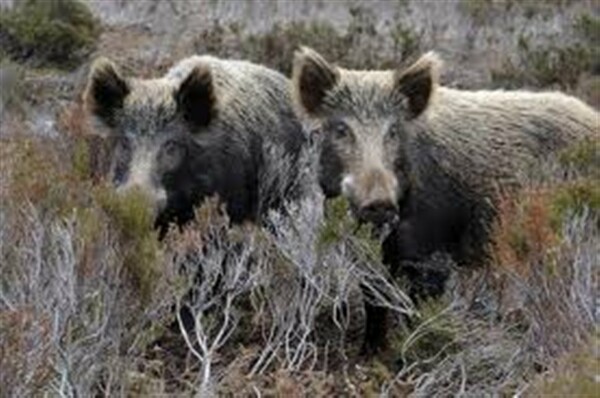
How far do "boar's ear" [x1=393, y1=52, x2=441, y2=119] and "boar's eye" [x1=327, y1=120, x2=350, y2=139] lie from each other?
34 centimetres

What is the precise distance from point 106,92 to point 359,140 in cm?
148

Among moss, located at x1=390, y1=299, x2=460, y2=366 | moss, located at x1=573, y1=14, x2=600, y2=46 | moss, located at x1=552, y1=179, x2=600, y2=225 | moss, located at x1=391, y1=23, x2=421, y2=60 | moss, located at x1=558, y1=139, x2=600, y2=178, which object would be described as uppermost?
moss, located at x1=552, y1=179, x2=600, y2=225

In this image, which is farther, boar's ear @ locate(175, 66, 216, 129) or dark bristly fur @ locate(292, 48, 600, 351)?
boar's ear @ locate(175, 66, 216, 129)

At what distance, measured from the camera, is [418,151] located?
7.17 meters

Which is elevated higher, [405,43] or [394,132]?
[394,132]

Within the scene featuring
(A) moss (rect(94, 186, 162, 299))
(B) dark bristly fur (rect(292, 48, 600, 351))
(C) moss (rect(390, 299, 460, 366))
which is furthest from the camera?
(B) dark bristly fur (rect(292, 48, 600, 351))

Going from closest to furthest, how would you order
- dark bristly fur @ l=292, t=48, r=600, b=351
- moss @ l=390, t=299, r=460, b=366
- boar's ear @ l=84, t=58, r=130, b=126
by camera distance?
moss @ l=390, t=299, r=460, b=366, dark bristly fur @ l=292, t=48, r=600, b=351, boar's ear @ l=84, t=58, r=130, b=126

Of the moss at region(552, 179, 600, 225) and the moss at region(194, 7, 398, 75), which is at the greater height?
the moss at region(552, 179, 600, 225)

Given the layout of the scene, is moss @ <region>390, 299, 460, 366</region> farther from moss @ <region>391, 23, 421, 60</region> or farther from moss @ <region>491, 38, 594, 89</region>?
moss @ <region>391, 23, 421, 60</region>

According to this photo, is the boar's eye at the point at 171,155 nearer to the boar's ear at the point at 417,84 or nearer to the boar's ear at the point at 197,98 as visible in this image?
the boar's ear at the point at 197,98

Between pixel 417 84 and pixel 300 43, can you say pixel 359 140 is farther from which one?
pixel 300 43

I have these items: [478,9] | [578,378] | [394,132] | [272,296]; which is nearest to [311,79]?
[394,132]

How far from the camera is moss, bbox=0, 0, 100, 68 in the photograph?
16594mm

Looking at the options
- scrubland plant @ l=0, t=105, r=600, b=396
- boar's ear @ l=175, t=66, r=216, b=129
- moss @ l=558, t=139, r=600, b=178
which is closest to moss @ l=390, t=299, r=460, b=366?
scrubland plant @ l=0, t=105, r=600, b=396
